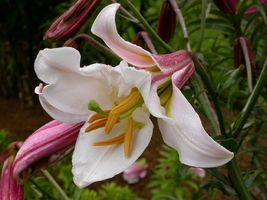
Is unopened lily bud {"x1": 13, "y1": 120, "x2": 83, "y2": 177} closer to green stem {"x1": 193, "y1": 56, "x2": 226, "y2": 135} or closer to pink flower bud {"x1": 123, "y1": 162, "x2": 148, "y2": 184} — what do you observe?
green stem {"x1": 193, "y1": 56, "x2": 226, "y2": 135}

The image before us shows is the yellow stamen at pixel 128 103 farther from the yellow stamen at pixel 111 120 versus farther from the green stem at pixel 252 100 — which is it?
the green stem at pixel 252 100

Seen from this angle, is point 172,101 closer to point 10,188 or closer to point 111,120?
point 111,120

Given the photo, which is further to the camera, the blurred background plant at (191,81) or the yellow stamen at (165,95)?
the blurred background plant at (191,81)

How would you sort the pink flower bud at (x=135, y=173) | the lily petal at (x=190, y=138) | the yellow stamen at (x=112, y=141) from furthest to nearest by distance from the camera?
the pink flower bud at (x=135, y=173) → the yellow stamen at (x=112, y=141) → the lily petal at (x=190, y=138)

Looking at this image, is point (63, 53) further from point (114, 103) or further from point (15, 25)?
point (15, 25)

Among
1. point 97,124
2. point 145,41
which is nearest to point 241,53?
point 145,41

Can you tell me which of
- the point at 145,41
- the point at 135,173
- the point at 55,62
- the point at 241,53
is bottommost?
the point at 135,173

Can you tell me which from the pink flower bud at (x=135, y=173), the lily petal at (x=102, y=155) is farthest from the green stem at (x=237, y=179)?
the pink flower bud at (x=135, y=173)
